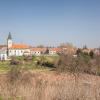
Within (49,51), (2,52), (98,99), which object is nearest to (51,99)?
(98,99)

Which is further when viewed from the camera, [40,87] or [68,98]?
[40,87]

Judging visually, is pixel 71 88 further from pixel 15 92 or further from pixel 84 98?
pixel 15 92

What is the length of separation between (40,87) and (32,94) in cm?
67

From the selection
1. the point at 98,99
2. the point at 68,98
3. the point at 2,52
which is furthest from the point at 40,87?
the point at 2,52

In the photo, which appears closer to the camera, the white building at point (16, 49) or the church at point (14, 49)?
the church at point (14, 49)

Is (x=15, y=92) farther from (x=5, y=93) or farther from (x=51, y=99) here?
(x=51, y=99)

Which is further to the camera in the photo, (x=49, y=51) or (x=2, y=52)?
(x=49, y=51)

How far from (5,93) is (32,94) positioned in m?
0.75

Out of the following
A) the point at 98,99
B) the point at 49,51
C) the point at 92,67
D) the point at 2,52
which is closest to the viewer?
the point at 98,99

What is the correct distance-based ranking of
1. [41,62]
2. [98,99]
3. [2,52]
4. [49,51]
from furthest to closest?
[49,51]
[2,52]
[41,62]
[98,99]

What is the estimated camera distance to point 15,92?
5.85 meters

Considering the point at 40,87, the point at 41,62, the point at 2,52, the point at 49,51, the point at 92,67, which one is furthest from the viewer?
the point at 49,51

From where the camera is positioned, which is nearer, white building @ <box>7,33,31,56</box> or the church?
the church

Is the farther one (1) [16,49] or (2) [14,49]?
(1) [16,49]
